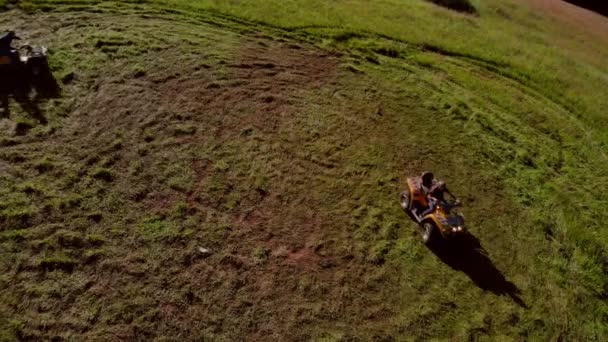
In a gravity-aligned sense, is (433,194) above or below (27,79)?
below

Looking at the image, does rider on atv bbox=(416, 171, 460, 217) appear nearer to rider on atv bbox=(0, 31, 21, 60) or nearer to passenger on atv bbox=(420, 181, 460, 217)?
passenger on atv bbox=(420, 181, 460, 217)

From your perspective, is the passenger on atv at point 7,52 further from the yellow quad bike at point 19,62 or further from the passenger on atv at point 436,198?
the passenger on atv at point 436,198

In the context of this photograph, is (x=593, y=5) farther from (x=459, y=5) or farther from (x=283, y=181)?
(x=283, y=181)

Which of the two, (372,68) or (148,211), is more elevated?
(372,68)

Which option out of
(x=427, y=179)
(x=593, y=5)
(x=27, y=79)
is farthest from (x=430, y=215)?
(x=593, y=5)

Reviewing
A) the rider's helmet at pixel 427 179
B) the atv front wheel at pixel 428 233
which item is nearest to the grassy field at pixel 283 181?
the atv front wheel at pixel 428 233

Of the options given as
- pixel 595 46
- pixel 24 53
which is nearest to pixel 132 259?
pixel 24 53

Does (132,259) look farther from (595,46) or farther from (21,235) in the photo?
(595,46)
